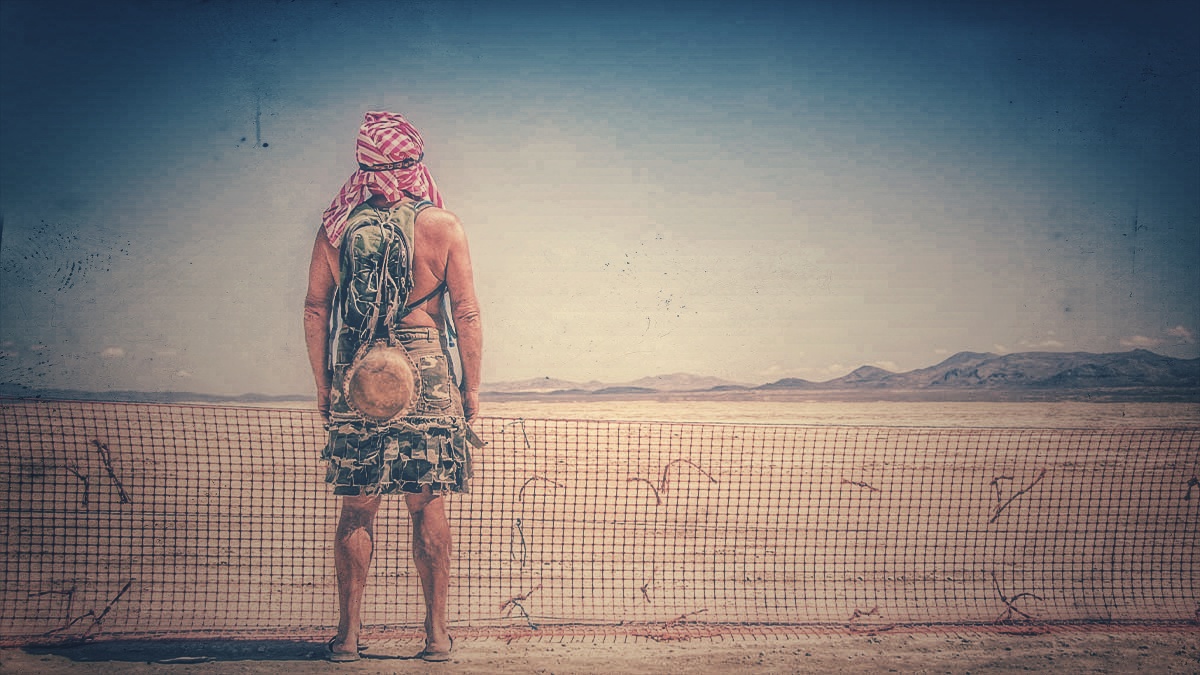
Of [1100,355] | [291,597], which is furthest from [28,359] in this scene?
[1100,355]

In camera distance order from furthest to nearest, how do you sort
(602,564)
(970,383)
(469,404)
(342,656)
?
(970,383) < (602,564) < (469,404) < (342,656)

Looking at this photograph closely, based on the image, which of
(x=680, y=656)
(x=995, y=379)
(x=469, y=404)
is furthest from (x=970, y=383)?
(x=469, y=404)

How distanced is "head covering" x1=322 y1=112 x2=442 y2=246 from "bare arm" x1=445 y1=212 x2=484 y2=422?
35cm

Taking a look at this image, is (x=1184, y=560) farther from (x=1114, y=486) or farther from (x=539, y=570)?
Answer: (x=539, y=570)

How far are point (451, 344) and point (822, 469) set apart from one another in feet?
20.1

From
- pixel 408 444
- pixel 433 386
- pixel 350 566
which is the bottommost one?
pixel 350 566

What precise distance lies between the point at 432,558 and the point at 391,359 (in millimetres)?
1124

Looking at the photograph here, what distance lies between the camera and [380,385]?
165 inches

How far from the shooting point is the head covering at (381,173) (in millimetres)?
4469

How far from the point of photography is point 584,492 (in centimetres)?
816

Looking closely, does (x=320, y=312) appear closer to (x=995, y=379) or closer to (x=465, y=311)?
(x=465, y=311)

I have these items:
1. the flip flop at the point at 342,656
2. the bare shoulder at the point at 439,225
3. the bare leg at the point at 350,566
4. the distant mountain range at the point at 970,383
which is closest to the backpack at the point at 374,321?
the bare shoulder at the point at 439,225

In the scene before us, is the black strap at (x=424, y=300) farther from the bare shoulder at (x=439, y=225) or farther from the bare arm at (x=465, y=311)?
the bare shoulder at (x=439, y=225)

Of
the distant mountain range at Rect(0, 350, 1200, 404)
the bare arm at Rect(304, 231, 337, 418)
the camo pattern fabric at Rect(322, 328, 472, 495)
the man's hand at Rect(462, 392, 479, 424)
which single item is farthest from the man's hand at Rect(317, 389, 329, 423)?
the distant mountain range at Rect(0, 350, 1200, 404)
